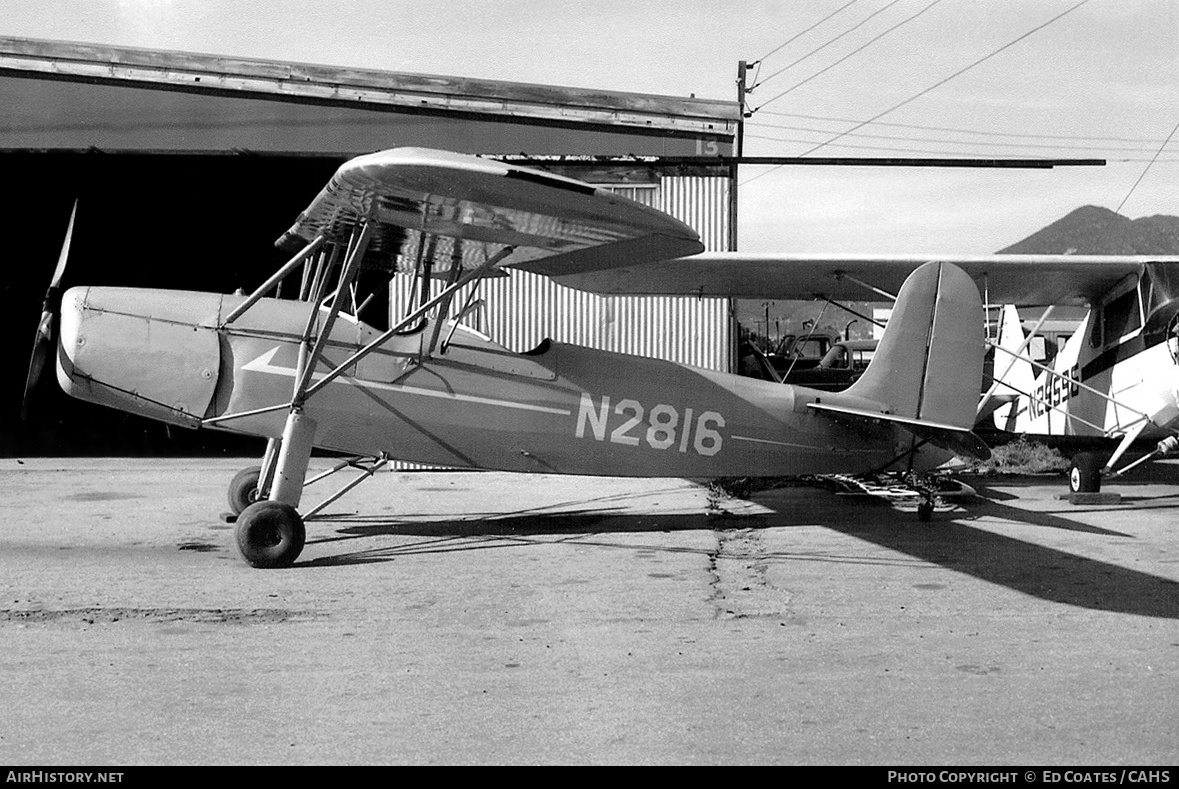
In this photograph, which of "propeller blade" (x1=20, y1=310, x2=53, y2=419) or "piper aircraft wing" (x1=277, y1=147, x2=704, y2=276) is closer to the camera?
"piper aircraft wing" (x1=277, y1=147, x2=704, y2=276)

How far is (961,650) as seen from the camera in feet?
17.1

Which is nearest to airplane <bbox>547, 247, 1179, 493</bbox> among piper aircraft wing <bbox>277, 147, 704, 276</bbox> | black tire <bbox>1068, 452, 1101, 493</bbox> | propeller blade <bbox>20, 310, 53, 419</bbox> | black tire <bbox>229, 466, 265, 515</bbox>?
black tire <bbox>1068, 452, 1101, 493</bbox>

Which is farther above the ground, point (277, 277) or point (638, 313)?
point (638, 313)

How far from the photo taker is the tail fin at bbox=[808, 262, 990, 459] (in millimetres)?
9445

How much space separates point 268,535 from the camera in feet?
23.6

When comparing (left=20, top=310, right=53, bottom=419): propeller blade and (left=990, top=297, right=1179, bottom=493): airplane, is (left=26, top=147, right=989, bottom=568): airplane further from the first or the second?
(left=990, top=297, right=1179, bottom=493): airplane

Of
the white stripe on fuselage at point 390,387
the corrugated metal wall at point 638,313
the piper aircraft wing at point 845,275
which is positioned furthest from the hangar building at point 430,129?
the white stripe on fuselage at point 390,387

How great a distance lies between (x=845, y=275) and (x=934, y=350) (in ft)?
10.2

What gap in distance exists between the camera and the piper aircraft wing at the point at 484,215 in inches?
249

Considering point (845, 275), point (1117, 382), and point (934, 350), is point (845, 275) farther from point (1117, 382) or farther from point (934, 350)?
point (1117, 382)

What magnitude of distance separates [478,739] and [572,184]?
3.41 m

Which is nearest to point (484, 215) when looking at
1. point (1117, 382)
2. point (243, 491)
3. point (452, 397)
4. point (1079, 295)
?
point (452, 397)

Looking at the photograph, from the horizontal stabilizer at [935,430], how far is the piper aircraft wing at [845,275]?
2894 mm

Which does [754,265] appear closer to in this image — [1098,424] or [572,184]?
[1098,424]
